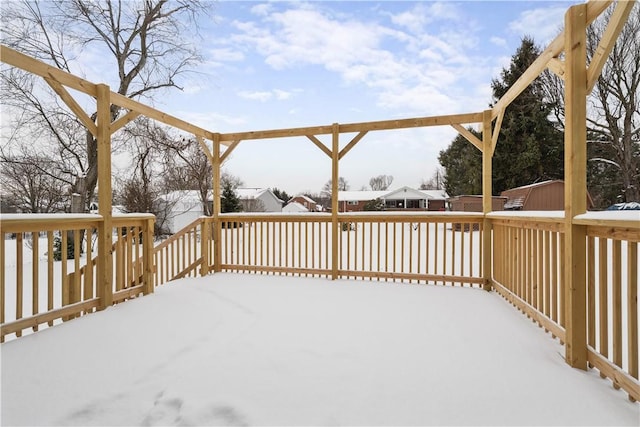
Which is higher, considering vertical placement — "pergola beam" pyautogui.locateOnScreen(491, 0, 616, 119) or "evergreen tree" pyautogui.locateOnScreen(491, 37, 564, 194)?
"evergreen tree" pyautogui.locateOnScreen(491, 37, 564, 194)

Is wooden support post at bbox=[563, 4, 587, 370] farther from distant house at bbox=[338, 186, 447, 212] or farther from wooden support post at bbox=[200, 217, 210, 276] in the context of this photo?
distant house at bbox=[338, 186, 447, 212]

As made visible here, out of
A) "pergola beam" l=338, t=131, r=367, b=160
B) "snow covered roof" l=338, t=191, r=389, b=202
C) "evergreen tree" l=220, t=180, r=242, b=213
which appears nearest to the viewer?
"pergola beam" l=338, t=131, r=367, b=160

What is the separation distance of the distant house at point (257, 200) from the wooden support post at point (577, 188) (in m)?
17.2

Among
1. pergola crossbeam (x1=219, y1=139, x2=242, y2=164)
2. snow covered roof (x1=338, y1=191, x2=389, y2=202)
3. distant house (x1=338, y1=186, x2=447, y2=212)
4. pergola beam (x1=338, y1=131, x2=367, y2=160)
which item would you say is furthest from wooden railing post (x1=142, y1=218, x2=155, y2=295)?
snow covered roof (x1=338, y1=191, x2=389, y2=202)

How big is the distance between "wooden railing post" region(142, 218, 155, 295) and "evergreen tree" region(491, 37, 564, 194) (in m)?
14.6

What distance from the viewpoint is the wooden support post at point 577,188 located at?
1.96m

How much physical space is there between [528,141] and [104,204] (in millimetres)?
15421

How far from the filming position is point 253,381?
1817mm

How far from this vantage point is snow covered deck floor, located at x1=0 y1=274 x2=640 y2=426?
1530 millimetres

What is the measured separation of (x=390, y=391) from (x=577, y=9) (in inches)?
105

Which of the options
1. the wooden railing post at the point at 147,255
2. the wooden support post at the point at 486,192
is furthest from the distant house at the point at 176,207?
the wooden support post at the point at 486,192

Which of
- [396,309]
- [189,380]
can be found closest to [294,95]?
[396,309]

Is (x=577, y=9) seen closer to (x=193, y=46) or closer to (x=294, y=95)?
(x=294, y=95)

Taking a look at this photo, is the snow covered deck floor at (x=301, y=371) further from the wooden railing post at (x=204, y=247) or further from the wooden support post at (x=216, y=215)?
the wooden support post at (x=216, y=215)
